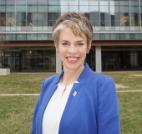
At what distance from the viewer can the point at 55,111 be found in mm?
3154

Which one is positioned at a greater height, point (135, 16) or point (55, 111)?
point (135, 16)

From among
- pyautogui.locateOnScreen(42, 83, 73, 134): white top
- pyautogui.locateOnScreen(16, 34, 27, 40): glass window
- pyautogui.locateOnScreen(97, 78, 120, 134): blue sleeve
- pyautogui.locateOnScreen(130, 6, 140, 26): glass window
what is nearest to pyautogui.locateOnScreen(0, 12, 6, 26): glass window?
pyautogui.locateOnScreen(16, 34, 27, 40): glass window

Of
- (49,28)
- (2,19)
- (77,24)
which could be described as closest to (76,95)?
(77,24)

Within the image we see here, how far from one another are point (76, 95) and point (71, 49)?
1.26 ft

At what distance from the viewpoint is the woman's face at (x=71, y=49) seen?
3.22 meters

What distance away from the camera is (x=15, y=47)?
59.5m

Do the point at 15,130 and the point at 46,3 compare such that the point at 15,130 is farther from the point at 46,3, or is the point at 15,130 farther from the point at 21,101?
the point at 46,3

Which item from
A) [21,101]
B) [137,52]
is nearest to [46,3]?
[137,52]

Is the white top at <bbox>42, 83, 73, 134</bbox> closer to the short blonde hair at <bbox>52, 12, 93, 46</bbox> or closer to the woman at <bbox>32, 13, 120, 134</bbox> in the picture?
the woman at <bbox>32, 13, 120, 134</bbox>

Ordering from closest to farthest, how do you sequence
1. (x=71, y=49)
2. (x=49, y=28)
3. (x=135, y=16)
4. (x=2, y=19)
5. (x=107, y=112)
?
(x=107, y=112) → (x=71, y=49) → (x=49, y=28) → (x=2, y=19) → (x=135, y=16)

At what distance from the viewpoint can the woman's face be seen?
3217mm

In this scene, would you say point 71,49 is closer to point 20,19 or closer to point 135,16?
point 20,19

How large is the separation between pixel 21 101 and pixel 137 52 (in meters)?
49.0

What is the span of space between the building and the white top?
2055 inches
